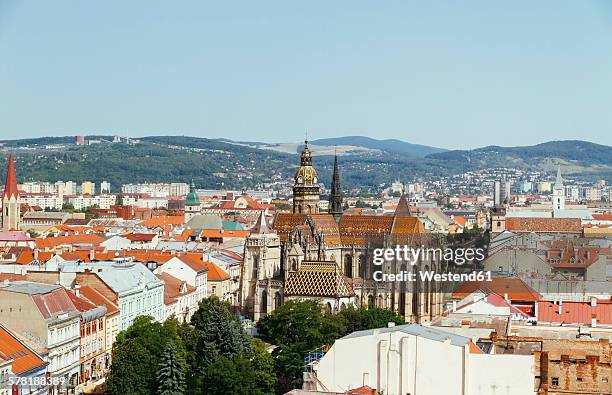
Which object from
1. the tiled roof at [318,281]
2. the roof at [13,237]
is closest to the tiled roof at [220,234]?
the roof at [13,237]

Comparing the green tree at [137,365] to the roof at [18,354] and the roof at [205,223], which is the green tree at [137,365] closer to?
the roof at [18,354]

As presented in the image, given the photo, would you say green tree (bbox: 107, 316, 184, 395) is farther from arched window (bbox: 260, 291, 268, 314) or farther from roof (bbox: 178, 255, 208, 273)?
roof (bbox: 178, 255, 208, 273)

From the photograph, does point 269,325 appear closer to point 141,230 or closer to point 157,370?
point 157,370

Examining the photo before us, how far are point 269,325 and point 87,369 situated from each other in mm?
10911

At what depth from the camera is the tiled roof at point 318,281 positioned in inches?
3211

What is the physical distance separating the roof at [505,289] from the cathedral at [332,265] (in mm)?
2972

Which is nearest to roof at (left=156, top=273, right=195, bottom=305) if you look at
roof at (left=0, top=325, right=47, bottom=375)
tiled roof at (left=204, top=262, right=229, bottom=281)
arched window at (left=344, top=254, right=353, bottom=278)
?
tiled roof at (left=204, top=262, right=229, bottom=281)

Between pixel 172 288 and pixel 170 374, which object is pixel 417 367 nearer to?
pixel 170 374

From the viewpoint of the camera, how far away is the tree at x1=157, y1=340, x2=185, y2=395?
55.5 m

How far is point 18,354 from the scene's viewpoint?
5544cm

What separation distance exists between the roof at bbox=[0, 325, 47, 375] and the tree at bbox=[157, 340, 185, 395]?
514 cm

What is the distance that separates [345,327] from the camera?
68.4 m

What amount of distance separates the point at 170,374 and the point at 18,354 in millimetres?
6218

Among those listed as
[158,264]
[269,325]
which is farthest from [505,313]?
[158,264]
